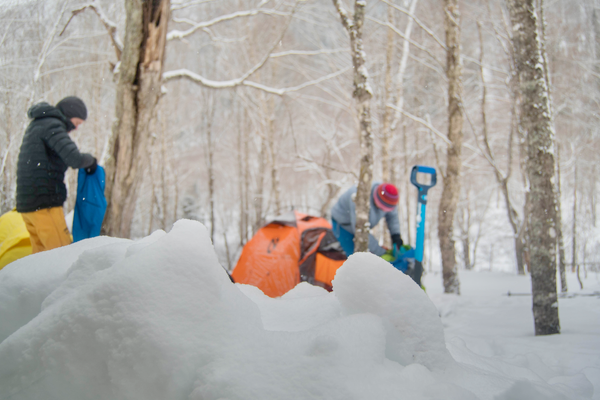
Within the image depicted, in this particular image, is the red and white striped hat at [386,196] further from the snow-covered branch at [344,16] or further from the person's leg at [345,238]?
the snow-covered branch at [344,16]

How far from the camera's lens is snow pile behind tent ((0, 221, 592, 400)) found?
0.70 meters

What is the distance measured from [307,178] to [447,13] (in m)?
10.4

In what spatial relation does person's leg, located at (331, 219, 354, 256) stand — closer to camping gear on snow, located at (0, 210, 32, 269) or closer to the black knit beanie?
the black knit beanie

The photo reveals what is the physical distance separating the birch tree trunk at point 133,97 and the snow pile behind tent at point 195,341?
2.34 m

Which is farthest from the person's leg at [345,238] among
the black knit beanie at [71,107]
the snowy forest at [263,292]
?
the black knit beanie at [71,107]

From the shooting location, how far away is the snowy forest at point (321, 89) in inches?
119

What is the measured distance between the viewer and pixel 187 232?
3.06ft

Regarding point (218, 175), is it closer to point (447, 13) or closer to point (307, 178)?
point (307, 178)

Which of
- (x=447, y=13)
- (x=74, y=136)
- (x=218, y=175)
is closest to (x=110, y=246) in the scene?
(x=447, y=13)

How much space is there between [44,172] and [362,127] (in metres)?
2.66

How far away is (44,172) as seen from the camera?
2.25 metres

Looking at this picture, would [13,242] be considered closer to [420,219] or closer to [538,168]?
[420,219]

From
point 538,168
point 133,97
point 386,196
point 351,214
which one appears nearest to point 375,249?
point 351,214

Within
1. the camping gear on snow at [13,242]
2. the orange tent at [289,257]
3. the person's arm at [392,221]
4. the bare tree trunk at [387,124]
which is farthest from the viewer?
the bare tree trunk at [387,124]
